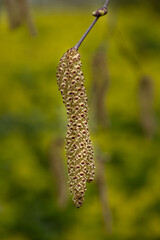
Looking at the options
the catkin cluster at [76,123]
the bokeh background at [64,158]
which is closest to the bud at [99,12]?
the catkin cluster at [76,123]

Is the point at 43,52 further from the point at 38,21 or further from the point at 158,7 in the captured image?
the point at 158,7

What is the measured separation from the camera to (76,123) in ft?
4.59

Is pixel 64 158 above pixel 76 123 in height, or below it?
below

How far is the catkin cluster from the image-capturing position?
1.37 meters

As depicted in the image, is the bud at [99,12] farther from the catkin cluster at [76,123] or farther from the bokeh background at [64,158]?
the bokeh background at [64,158]

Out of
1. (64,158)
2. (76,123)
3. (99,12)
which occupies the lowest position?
(64,158)

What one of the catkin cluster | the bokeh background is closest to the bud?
the catkin cluster

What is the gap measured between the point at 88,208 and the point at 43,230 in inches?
17.5

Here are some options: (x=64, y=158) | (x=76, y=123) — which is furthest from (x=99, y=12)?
(x=64, y=158)

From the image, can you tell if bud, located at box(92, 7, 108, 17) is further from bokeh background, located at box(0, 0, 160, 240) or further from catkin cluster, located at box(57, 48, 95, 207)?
bokeh background, located at box(0, 0, 160, 240)

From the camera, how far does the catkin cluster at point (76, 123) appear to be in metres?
1.37

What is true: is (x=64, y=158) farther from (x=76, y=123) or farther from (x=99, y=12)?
(x=99, y=12)

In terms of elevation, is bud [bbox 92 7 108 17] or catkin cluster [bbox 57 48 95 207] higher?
bud [bbox 92 7 108 17]

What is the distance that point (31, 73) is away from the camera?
5902 millimetres
